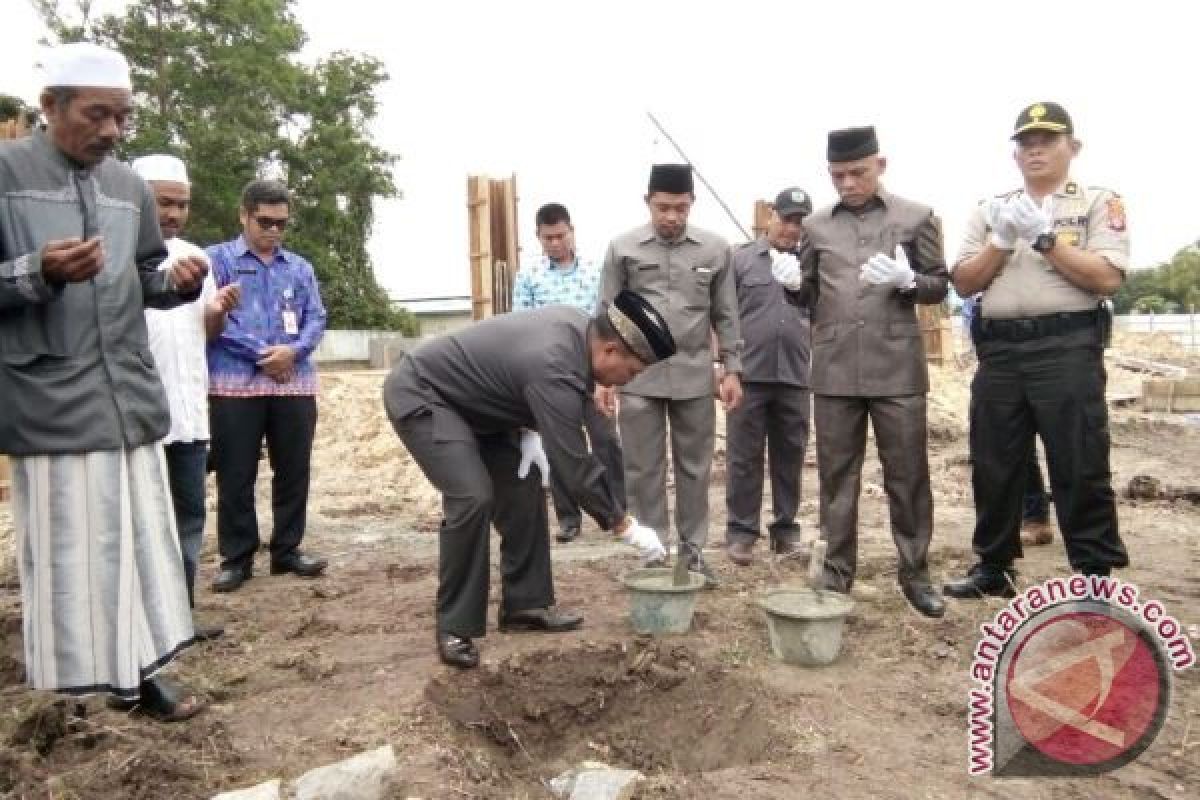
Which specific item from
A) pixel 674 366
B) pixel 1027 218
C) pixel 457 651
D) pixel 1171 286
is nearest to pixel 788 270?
pixel 674 366

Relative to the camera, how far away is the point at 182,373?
4055 mm

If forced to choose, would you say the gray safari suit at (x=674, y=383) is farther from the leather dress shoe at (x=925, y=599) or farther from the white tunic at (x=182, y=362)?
the white tunic at (x=182, y=362)

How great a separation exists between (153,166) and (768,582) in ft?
11.5

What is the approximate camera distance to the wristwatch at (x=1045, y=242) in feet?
12.3

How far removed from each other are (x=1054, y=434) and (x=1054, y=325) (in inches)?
18.1

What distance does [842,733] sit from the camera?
2.99m

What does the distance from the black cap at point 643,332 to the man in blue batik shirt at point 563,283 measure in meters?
2.62

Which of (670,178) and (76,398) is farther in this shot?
(670,178)

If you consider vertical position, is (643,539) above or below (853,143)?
below

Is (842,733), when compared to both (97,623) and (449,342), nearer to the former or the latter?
(449,342)

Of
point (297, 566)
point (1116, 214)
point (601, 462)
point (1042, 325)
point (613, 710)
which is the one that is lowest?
point (613, 710)

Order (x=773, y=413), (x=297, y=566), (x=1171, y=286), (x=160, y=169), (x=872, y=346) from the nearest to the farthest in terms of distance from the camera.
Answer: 1. (x=160, y=169)
2. (x=872, y=346)
3. (x=297, y=566)
4. (x=773, y=413)
5. (x=1171, y=286)

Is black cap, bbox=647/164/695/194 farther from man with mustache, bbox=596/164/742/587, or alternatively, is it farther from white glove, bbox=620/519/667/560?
white glove, bbox=620/519/667/560

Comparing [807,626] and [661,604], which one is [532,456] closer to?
[661,604]
